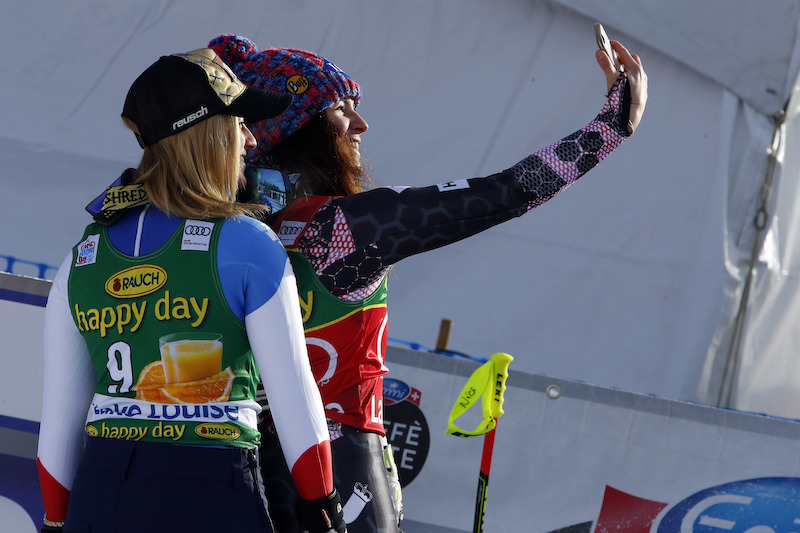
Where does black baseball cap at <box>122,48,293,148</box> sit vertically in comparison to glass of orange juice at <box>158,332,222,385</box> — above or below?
above

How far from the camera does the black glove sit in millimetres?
1347

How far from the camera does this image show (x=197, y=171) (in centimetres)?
137

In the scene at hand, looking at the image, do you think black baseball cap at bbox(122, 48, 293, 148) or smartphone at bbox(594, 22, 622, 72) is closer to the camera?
black baseball cap at bbox(122, 48, 293, 148)

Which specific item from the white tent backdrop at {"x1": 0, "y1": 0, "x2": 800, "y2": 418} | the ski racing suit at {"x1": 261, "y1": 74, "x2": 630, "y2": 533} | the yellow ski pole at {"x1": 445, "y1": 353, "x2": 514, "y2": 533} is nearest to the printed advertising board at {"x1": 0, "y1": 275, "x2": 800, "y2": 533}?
the yellow ski pole at {"x1": 445, "y1": 353, "x2": 514, "y2": 533}

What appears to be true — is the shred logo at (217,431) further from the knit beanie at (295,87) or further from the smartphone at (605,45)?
the smartphone at (605,45)

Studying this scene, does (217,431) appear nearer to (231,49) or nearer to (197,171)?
(197,171)

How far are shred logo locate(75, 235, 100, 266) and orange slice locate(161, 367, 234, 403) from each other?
0.88 feet

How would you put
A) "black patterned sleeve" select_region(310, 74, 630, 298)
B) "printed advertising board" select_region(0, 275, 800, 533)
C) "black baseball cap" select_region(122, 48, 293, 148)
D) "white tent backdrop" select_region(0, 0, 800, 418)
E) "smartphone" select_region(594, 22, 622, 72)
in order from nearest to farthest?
"black baseball cap" select_region(122, 48, 293, 148) < "black patterned sleeve" select_region(310, 74, 630, 298) < "smartphone" select_region(594, 22, 622, 72) < "printed advertising board" select_region(0, 275, 800, 533) < "white tent backdrop" select_region(0, 0, 800, 418)

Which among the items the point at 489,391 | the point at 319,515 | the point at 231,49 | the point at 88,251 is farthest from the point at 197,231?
the point at 489,391

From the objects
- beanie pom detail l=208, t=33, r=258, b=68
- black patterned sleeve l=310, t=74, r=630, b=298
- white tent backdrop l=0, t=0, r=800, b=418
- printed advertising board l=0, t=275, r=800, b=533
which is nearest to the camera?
black patterned sleeve l=310, t=74, r=630, b=298

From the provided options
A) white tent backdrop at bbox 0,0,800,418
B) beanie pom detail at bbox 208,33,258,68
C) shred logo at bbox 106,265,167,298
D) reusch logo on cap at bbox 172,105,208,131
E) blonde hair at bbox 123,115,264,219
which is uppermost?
white tent backdrop at bbox 0,0,800,418

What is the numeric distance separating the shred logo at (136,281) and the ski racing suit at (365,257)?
1.19ft

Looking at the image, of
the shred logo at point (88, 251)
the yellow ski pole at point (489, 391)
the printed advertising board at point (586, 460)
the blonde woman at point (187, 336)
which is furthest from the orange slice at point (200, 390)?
the printed advertising board at point (586, 460)

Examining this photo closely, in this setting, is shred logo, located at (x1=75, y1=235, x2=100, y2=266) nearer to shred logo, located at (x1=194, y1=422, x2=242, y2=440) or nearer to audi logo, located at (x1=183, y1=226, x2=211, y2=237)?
audi logo, located at (x1=183, y1=226, x2=211, y2=237)
